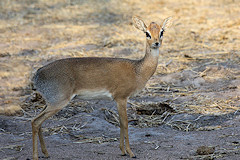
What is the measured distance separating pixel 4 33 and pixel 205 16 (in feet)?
21.1

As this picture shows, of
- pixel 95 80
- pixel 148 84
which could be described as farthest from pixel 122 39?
pixel 95 80

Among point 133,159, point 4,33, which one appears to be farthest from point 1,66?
point 133,159

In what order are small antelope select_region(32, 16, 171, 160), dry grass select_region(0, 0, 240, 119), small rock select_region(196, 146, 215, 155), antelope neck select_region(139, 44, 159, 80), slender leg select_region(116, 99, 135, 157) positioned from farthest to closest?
dry grass select_region(0, 0, 240, 119), antelope neck select_region(139, 44, 159, 80), slender leg select_region(116, 99, 135, 157), small antelope select_region(32, 16, 171, 160), small rock select_region(196, 146, 215, 155)

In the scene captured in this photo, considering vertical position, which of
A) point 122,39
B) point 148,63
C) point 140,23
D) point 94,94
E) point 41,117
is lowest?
point 122,39

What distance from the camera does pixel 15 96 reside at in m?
7.66

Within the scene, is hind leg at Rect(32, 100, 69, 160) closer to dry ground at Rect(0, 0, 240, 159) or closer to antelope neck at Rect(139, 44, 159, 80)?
dry ground at Rect(0, 0, 240, 159)

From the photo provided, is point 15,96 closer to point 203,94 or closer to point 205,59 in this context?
point 203,94

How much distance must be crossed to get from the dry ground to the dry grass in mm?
25

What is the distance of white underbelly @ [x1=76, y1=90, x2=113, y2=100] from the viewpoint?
200 inches

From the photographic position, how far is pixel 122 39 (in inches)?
433

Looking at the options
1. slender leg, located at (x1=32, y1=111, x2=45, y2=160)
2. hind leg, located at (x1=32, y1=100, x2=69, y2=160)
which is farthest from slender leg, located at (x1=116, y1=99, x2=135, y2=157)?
slender leg, located at (x1=32, y1=111, x2=45, y2=160)

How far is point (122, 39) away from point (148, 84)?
10.6 ft

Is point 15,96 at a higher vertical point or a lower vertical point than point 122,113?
lower

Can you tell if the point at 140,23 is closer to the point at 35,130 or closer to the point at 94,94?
the point at 94,94
